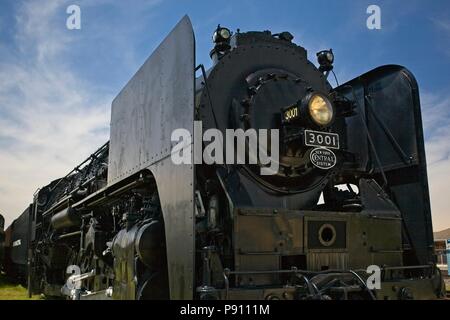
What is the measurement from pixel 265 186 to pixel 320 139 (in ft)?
2.53

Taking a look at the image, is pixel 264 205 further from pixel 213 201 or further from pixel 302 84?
pixel 302 84

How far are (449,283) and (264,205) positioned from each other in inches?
345

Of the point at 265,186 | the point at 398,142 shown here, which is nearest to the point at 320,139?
the point at 265,186

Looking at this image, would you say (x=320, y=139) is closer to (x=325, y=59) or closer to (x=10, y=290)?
(x=325, y=59)

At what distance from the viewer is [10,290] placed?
45.1ft

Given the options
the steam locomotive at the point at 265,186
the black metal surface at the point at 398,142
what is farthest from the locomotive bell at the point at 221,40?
the black metal surface at the point at 398,142

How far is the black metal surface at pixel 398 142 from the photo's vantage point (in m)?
4.92

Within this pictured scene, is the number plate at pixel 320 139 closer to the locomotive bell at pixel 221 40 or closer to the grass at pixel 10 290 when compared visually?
the locomotive bell at pixel 221 40

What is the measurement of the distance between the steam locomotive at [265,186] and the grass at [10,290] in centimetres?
691

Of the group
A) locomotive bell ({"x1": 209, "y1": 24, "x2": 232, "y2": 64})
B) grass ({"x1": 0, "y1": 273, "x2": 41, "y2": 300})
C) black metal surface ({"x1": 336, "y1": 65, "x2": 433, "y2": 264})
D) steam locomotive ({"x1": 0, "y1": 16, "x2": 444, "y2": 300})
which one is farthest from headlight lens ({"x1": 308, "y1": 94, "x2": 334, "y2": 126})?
grass ({"x1": 0, "y1": 273, "x2": 41, "y2": 300})

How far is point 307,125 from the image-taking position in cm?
454

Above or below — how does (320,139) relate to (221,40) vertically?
below
